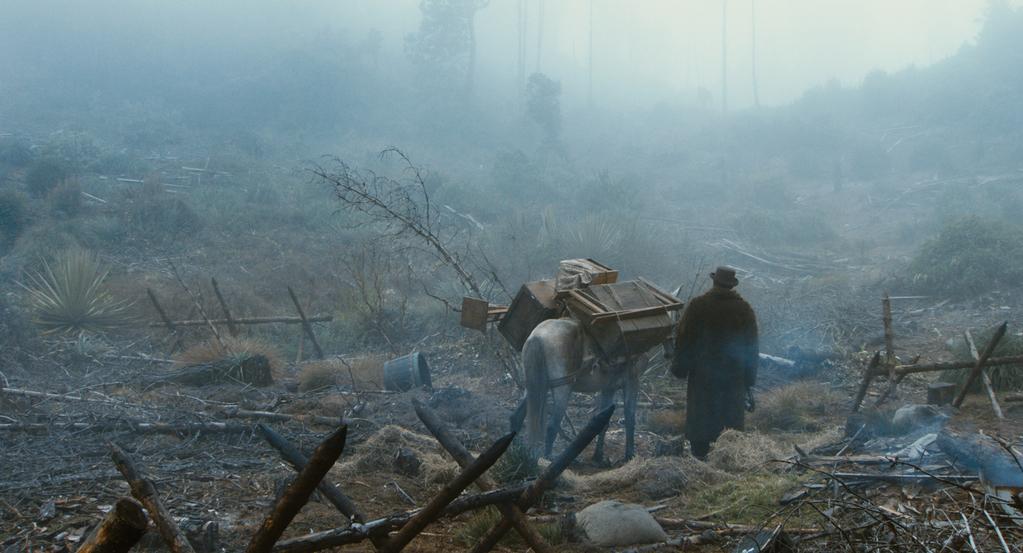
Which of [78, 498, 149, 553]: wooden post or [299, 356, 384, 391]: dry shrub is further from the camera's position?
[299, 356, 384, 391]: dry shrub

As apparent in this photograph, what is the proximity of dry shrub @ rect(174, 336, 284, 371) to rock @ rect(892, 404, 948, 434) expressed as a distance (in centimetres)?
794

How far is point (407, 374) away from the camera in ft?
35.0

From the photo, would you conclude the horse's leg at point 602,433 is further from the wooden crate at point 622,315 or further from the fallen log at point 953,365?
the fallen log at point 953,365

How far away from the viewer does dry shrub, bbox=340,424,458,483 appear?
6.47 meters

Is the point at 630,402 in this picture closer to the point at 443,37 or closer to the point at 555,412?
the point at 555,412

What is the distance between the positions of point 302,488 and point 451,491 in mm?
770

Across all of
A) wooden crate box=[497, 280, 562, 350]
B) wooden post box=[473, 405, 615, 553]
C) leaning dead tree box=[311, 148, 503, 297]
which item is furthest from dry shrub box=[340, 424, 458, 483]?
wooden post box=[473, 405, 615, 553]

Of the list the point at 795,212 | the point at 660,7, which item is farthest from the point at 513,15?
the point at 795,212

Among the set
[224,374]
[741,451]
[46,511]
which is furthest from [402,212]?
[46,511]

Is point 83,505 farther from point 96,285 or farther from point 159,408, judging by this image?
point 96,285

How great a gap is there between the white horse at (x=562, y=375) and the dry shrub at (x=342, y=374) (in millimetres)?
3635

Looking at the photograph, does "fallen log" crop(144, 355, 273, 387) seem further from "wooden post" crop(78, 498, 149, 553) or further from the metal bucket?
"wooden post" crop(78, 498, 149, 553)

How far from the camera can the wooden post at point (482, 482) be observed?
3324 mm

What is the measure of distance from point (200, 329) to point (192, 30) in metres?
45.6
